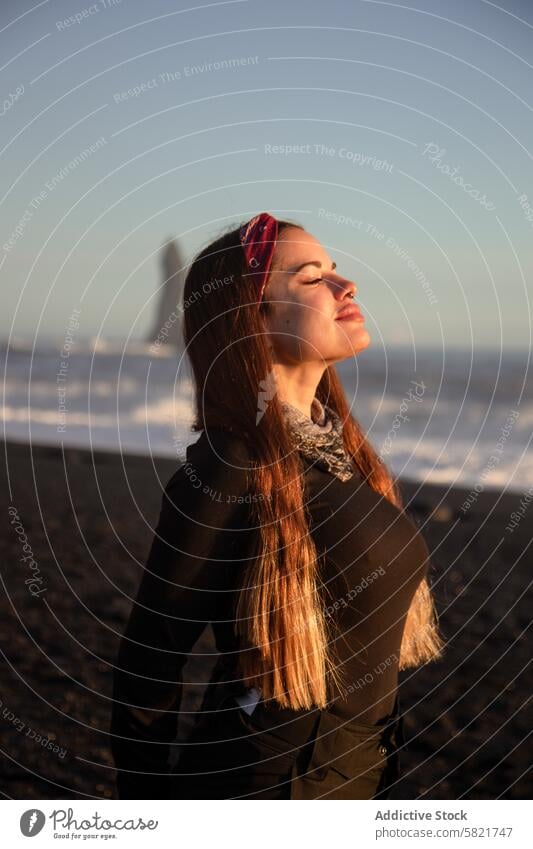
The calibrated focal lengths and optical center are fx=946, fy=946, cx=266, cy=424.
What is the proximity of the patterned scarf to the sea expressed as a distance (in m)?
2.65

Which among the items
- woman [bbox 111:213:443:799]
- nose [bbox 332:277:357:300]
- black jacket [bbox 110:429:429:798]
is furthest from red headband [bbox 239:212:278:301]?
black jacket [bbox 110:429:429:798]

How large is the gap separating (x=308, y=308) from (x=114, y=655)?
4190mm

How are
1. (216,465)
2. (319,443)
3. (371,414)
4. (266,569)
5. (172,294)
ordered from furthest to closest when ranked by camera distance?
→ (371,414), (172,294), (319,443), (266,569), (216,465)

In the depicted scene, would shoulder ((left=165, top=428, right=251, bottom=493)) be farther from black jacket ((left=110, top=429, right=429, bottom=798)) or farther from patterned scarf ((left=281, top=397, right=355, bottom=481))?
patterned scarf ((left=281, top=397, right=355, bottom=481))

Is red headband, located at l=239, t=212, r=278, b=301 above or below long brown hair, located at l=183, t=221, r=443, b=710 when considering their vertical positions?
above

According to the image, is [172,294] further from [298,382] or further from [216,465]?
[216,465]

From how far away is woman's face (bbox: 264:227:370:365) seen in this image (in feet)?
7.64

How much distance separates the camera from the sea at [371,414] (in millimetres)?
12641

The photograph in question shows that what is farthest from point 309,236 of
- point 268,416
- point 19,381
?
point 19,381

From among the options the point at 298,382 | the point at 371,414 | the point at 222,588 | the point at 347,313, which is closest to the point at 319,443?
the point at 298,382

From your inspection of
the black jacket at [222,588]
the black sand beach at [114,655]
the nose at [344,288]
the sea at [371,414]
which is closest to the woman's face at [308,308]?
the nose at [344,288]

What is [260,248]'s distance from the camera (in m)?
2.37
